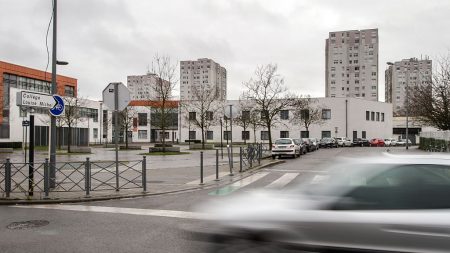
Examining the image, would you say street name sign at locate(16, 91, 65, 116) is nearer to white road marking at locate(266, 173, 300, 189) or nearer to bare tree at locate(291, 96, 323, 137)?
white road marking at locate(266, 173, 300, 189)

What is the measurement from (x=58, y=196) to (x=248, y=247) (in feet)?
27.2

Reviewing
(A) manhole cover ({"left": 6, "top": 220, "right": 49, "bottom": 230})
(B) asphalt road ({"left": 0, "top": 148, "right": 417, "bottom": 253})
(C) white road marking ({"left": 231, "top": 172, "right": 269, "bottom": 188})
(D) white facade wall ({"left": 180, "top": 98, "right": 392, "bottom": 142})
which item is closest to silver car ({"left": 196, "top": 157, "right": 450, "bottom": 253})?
(B) asphalt road ({"left": 0, "top": 148, "right": 417, "bottom": 253})

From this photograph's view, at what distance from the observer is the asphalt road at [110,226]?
623 cm

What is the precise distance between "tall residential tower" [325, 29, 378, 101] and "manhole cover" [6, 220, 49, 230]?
13323 centimetres

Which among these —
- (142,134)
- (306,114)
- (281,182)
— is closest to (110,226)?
(281,182)

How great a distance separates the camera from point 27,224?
26.1 ft

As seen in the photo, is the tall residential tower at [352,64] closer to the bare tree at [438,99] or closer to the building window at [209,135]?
the building window at [209,135]

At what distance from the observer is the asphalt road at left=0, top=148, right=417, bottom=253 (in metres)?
6.23

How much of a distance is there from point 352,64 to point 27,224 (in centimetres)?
13958

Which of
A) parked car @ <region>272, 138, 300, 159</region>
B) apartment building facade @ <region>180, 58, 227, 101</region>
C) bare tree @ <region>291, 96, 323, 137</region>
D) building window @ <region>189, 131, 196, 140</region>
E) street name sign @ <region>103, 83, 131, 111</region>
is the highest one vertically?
apartment building facade @ <region>180, 58, 227, 101</region>

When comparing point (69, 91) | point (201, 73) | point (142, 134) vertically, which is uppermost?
point (201, 73)

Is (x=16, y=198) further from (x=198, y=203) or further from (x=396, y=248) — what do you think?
(x=396, y=248)

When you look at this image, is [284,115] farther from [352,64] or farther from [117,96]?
[352,64]

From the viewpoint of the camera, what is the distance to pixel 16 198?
1078cm
